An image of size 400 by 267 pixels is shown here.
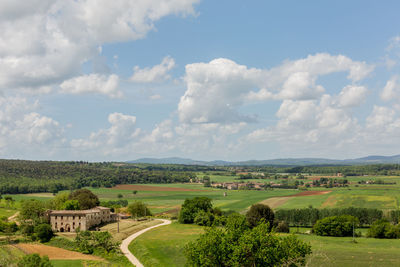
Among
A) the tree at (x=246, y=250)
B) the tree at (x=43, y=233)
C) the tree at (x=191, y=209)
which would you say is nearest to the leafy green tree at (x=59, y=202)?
the tree at (x=43, y=233)

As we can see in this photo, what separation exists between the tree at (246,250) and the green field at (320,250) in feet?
31.7

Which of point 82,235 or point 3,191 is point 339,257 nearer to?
point 82,235

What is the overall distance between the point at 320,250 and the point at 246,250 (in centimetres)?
3162

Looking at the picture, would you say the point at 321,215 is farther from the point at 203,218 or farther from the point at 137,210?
the point at 137,210

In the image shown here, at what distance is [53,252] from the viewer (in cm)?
7788

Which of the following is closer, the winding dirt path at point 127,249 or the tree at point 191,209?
the winding dirt path at point 127,249

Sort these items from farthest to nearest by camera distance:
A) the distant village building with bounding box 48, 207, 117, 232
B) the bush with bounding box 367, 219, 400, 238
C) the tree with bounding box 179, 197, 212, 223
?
the tree with bounding box 179, 197, 212, 223, the distant village building with bounding box 48, 207, 117, 232, the bush with bounding box 367, 219, 400, 238

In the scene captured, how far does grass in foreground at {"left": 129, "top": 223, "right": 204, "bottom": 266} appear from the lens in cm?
6731

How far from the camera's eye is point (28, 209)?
108188 mm

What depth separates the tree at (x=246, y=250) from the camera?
140 feet

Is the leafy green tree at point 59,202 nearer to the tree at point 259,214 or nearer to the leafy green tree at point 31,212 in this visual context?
the leafy green tree at point 31,212

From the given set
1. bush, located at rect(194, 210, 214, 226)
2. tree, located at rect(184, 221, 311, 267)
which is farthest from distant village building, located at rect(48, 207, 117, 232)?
tree, located at rect(184, 221, 311, 267)

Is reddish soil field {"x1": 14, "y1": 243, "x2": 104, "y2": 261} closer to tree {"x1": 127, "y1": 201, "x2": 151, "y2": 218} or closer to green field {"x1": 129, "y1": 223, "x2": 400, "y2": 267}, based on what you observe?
green field {"x1": 129, "y1": 223, "x2": 400, "y2": 267}

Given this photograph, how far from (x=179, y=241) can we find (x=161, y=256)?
33.7 ft
